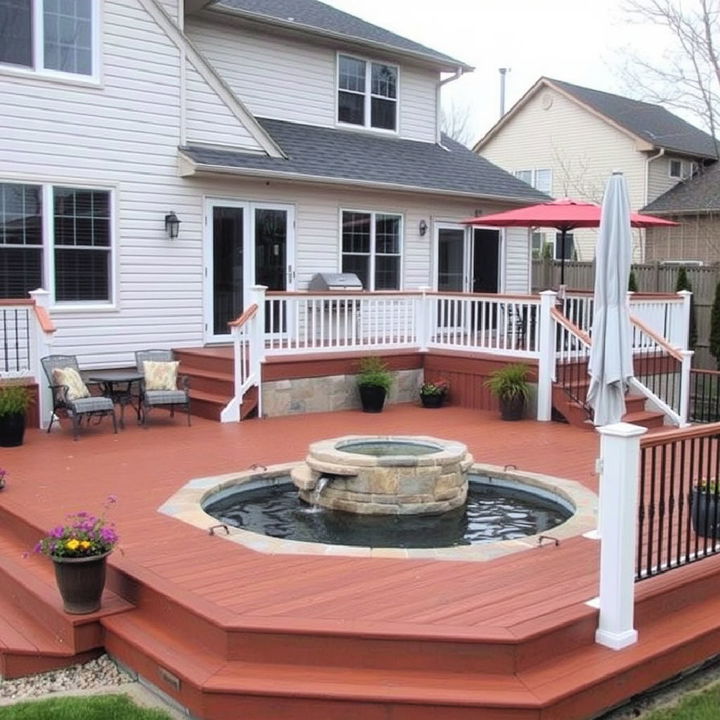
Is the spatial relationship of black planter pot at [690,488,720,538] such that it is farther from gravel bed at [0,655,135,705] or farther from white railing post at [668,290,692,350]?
white railing post at [668,290,692,350]

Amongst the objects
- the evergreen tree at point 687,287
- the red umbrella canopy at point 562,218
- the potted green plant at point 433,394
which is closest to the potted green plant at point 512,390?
the potted green plant at point 433,394

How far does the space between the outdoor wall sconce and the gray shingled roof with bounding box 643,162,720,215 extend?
54.6 feet

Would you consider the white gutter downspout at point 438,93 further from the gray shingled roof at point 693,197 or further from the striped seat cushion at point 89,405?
the gray shingled roof at point 693,197

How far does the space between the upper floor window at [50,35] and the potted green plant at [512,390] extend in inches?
262

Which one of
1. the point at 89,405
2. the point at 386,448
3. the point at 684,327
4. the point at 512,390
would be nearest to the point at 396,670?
the point at 386,448

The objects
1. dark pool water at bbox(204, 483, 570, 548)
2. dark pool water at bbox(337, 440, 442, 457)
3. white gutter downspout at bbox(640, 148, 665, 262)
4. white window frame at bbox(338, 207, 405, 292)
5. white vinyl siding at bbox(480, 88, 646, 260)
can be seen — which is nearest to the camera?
dark pool water at bbox(204, 483, 570, 548)

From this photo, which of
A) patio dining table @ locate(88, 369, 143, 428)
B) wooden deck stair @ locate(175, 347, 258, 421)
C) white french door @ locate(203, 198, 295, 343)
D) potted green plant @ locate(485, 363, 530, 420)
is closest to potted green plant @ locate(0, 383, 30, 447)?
patio dining table @ locate(88, 369, 143, 428)

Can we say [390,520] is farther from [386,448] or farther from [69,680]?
[69,680]

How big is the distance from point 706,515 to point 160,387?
6.88 metres

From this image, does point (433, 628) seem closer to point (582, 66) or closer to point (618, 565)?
point (618, 565)

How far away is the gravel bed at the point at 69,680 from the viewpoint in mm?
4543

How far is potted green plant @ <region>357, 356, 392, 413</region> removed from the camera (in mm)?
11703

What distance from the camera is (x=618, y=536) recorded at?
450 centimetres

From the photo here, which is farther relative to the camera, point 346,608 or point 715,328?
point 715,328
